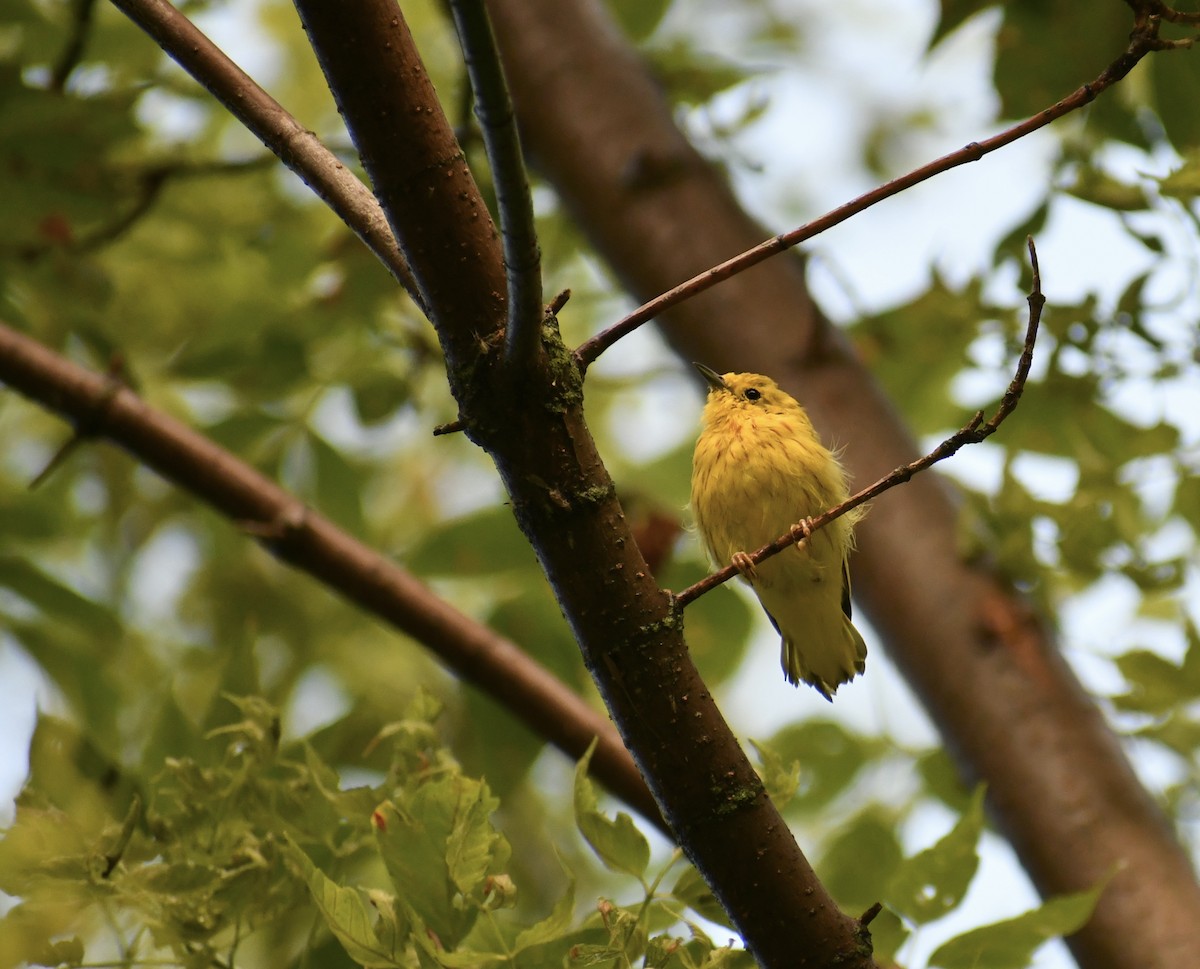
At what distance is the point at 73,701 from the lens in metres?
2.80

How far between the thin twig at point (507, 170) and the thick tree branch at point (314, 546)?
1459mm

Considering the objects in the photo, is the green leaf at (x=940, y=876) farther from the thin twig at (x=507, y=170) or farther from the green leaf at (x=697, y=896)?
the thin twig at (x=507, y=170)

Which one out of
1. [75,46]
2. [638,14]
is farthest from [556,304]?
[638,14]

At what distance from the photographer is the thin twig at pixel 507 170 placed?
1138mm

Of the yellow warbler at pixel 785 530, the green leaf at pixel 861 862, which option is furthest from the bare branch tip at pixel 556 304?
the yellow warbler at pixel 785 530

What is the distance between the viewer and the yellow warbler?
3115 millimetres

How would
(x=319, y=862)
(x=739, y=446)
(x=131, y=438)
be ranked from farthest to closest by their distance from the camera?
(x=739, y=446)
(x=131, y=438)
(x=319, y=862)

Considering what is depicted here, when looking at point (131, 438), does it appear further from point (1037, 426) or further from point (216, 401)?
point (1037, 426)

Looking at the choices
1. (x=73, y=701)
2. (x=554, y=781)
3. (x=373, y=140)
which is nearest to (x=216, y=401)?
(x=73, y=701)

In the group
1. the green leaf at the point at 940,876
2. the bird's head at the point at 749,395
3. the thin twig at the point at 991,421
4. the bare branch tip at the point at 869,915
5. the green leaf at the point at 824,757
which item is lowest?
the bare branch tip at the point at 869,915

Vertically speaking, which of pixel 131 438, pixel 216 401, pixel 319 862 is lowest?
pixel 319 862

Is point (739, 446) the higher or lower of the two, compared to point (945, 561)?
higher

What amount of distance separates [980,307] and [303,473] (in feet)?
5.88

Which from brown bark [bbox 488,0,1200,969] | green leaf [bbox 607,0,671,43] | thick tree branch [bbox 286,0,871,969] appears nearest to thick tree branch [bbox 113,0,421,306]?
thick tree branch [bbox 286,0,871,969]
